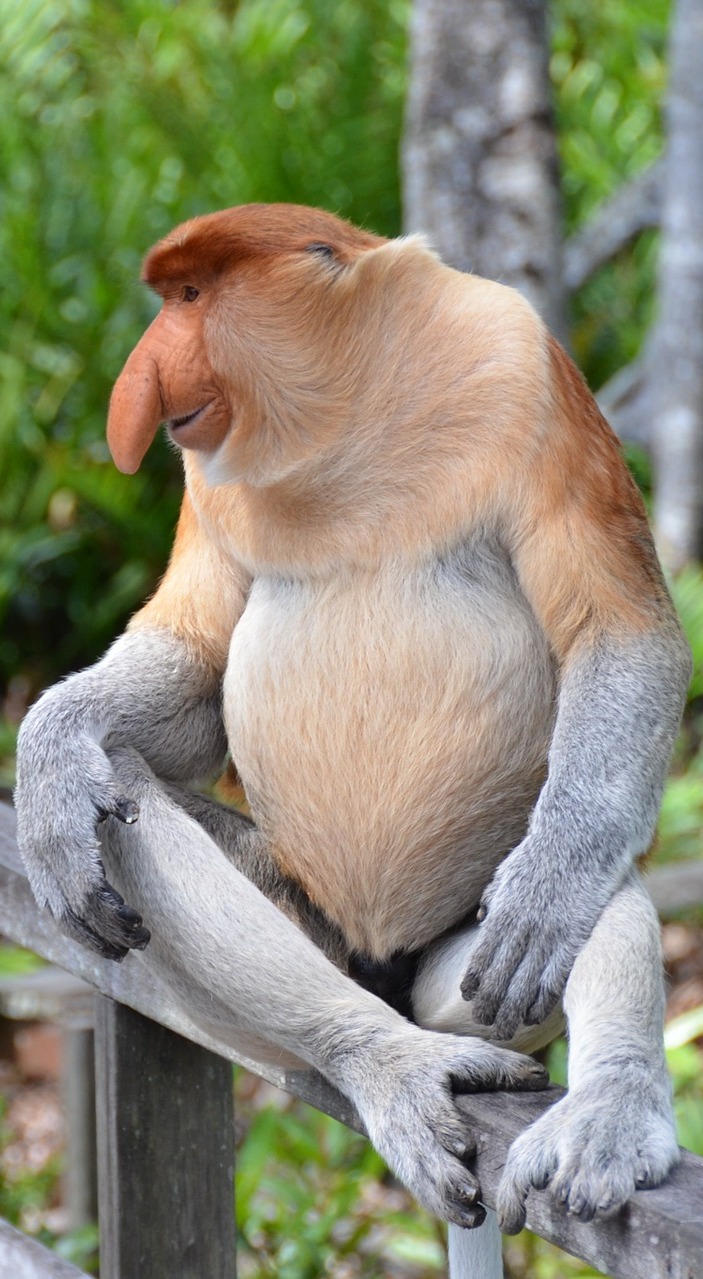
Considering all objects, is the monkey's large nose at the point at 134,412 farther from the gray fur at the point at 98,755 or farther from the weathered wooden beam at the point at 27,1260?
the weathered wooden beam at the point at 27,1260

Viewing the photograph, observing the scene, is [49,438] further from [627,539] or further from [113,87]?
[627,539]

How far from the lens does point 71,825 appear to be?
1.76 m

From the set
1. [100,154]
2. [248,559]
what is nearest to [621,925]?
[248,559]

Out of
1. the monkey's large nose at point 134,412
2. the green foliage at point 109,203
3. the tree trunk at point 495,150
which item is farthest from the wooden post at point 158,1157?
the green foliage at point 109,203

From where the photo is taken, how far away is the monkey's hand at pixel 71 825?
171cm

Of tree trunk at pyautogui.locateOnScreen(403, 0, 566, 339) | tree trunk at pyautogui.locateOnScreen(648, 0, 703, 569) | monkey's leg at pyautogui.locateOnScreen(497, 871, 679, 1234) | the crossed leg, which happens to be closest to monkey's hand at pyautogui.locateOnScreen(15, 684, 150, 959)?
the crossed leg

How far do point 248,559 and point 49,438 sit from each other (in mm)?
4031

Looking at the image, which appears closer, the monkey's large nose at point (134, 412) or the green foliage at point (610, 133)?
the monkey's large nose at point (134, 412)

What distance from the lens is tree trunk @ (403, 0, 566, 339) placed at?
3.82 meters

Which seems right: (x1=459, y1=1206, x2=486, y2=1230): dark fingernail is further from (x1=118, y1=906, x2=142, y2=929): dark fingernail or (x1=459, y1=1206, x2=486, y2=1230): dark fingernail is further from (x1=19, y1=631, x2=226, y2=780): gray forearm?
(x1=19, y1=631, x2=226, y2=780): gray forearm

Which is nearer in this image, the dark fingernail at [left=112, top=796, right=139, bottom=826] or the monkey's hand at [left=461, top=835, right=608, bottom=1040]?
the monkey's hand at [left=461, top=835, right=608, bottom=1040]

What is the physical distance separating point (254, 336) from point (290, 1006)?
772 mm

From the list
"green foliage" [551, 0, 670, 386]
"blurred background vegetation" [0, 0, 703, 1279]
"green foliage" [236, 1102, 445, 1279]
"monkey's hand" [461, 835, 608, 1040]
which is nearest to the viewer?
"monkey's hand" [461, 835, 608, 1040]

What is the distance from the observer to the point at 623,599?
1.76 m
